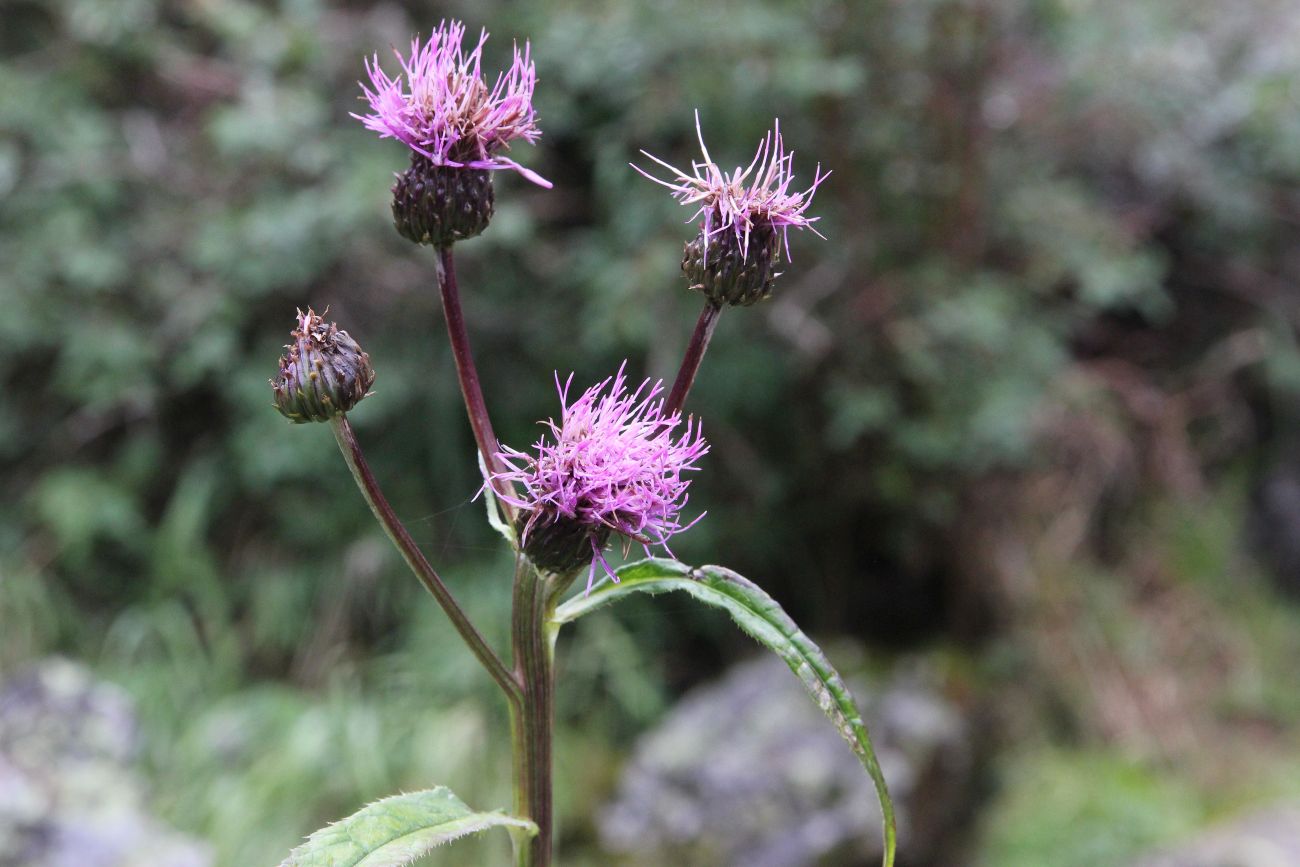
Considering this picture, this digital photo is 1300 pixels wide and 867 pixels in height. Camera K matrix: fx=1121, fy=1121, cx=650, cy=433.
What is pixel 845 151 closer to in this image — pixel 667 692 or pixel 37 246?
pixel 667 692

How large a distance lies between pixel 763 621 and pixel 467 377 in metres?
0.32

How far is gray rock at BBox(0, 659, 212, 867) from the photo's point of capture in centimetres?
263

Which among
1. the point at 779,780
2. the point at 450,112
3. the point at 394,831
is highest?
the point at 779,780

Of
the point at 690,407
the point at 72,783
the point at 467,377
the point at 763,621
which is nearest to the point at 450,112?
the point at 467,377

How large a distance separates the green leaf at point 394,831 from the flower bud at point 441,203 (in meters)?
0.47

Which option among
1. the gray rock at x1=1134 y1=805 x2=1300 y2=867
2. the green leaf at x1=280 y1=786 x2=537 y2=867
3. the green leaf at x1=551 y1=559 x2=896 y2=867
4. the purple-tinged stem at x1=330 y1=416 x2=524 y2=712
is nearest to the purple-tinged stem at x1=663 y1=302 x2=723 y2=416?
the green leaf at x1=551 y1=559 x2=896 y2=867

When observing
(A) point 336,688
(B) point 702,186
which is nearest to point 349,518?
(A) point 336,688

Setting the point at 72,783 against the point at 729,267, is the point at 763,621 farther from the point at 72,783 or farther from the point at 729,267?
the point at 72,783

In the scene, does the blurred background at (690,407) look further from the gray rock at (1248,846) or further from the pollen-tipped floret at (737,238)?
the pollen-tipped floret at (737,238)

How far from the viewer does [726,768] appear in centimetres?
363

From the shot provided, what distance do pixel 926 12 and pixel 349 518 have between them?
2771mm

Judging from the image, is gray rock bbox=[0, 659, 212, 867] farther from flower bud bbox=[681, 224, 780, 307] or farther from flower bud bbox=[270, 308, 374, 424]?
flower bud bbox=[681, 224, 780, 307]

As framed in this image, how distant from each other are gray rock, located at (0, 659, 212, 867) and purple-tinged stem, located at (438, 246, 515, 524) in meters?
2.17

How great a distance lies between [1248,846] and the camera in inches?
131
